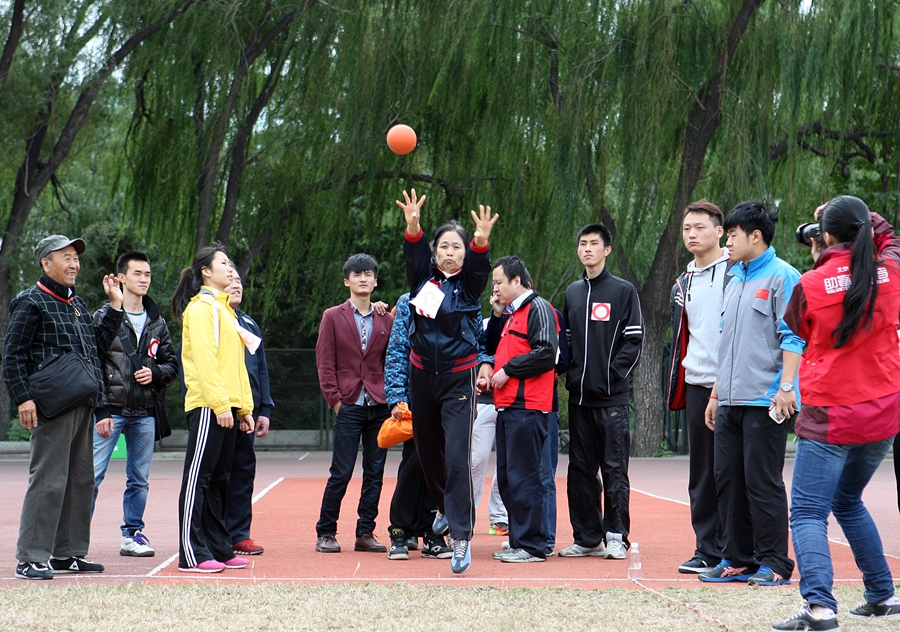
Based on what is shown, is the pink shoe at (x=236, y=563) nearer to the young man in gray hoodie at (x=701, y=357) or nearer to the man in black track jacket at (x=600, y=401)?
the man in black track jacket at (x=600, y=401)

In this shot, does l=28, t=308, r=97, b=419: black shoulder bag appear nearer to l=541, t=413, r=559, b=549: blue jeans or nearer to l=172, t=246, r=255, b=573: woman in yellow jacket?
l=172, t=246, r=255, b=573: woman in yellow jacket

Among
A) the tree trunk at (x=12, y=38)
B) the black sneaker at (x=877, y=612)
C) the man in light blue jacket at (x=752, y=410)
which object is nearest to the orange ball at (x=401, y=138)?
the man in light blue jacket at (x=752, y=410)

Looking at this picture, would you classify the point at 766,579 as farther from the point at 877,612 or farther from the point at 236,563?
the point at 236,563

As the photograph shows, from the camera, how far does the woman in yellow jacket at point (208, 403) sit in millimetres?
5797

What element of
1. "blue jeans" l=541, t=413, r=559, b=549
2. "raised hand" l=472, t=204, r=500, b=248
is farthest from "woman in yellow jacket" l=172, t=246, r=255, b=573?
"blue jeans" l=541, t=413, r=559, b=549

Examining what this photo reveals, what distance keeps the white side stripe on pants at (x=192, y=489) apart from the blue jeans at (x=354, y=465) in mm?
1183

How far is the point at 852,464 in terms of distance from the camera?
4.59m

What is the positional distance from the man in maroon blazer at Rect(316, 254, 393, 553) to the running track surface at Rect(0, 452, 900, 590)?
0.27 m

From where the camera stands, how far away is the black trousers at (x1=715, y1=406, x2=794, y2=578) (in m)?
5.56

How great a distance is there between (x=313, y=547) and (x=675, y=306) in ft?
10.0

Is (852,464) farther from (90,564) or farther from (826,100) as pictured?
(826,100)

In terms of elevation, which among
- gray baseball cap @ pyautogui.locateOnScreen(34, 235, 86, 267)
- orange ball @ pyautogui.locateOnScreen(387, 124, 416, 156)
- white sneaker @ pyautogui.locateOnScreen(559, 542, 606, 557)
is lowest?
white sneaker @ pyautogui.locateOnScreen(559, 542, 606, 557)

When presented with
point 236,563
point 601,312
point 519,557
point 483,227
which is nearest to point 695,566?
point 519,557

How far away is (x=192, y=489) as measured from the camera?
5.79m
